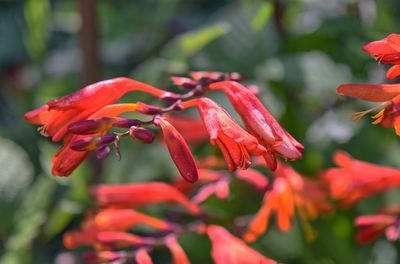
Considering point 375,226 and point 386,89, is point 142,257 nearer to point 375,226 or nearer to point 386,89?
point 375,226

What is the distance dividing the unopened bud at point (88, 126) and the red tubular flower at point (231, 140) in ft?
0.38

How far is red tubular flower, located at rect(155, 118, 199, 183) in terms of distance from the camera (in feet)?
3.00

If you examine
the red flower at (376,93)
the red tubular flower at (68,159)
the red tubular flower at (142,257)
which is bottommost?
the red tubular flower at (142,257)

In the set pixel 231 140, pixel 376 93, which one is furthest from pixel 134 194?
pixel 376 93

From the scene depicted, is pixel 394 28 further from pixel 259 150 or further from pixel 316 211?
pixel 259 150

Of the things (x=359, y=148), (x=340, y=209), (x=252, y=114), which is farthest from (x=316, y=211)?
(x=252, y=114)

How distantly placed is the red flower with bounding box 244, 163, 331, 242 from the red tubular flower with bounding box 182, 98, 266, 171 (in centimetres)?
36

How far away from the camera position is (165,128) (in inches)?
37.3

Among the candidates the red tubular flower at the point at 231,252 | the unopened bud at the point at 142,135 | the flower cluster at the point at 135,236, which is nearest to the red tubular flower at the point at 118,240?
the flower cluster at the point at 135,236

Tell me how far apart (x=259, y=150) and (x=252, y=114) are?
0.30ft

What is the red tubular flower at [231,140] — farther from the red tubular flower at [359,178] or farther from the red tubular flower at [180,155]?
the red tubular flower at [359,178]

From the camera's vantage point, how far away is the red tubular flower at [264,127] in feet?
3.02

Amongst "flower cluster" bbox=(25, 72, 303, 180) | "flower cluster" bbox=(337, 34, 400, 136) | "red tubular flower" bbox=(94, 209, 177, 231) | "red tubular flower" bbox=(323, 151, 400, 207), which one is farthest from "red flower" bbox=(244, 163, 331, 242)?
"flower cluster" bbox=(337, 34, 400, 136)

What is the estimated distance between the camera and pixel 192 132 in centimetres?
153
